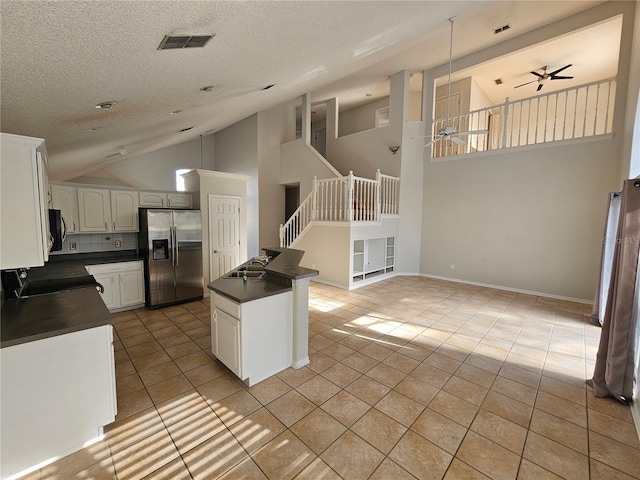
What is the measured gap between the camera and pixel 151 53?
1726 millimetres

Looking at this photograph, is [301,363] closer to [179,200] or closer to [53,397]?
[53,397]

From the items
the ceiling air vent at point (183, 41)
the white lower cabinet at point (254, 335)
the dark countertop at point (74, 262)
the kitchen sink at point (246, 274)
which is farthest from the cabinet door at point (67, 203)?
the ceiling air vent at point (183, 41)

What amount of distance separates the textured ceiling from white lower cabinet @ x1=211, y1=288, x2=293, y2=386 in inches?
76.2

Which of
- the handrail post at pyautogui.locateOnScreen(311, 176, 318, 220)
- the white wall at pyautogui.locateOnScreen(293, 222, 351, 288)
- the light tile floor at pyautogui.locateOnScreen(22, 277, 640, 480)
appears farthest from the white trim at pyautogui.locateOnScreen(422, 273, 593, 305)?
the handrail post at pyautogui.locateOnScreen(311, 176, 318, 220)

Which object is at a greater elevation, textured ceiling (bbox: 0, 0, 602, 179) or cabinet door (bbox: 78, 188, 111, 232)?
textured ceiling (bbox: 0, 0, 602, 179)

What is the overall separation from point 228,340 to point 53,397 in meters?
1.19

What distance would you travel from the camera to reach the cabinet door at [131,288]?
4.30 m

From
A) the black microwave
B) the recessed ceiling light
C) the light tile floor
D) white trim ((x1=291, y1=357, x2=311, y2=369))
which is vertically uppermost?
the recessed ceiling light

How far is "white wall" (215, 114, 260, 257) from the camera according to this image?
29.0ft

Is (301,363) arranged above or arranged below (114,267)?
below

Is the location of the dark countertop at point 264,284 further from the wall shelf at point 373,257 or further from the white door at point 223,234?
the wall shelf at point 373,257

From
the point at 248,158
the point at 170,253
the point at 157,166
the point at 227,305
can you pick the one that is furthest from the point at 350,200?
the point at 157,166

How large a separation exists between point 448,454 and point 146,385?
2596 mm

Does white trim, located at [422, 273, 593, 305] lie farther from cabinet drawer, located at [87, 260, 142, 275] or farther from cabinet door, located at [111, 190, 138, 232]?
cabinet door, located at [111, 190, 138, 232]
